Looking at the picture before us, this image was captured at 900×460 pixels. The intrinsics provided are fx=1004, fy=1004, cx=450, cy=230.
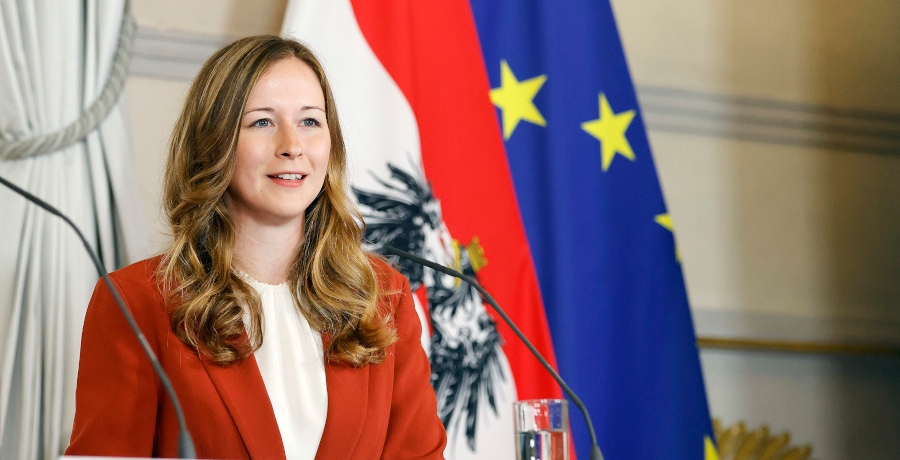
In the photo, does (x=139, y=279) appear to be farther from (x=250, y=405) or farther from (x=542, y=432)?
(x=542, y=432)

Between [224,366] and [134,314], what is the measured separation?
197 mm

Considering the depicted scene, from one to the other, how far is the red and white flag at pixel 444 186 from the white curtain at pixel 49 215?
52 centimetres

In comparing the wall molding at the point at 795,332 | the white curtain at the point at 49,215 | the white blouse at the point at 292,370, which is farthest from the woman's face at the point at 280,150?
the wall molding at the point at 795,332

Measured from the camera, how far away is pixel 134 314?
1.84 meters

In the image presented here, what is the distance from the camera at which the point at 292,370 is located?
1.92 m

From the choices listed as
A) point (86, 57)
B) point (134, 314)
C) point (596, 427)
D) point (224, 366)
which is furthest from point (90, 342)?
point (596, 427)

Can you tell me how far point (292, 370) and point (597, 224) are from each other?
1232mm

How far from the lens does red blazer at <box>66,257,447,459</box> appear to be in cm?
175

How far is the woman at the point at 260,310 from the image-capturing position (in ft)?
5.81

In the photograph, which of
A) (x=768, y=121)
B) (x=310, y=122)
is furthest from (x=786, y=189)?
(x=310, y=122)

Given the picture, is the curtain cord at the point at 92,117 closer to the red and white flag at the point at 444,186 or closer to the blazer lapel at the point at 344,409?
the red and white flag at the point at 444,186

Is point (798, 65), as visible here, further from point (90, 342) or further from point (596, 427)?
point (90, 342)

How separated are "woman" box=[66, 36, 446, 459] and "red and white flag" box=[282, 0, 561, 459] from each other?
50cm

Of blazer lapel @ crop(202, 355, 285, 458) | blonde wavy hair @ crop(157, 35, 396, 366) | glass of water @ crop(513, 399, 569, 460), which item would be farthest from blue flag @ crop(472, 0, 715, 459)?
glass of water @ crop(513, 399, 569, 460)
